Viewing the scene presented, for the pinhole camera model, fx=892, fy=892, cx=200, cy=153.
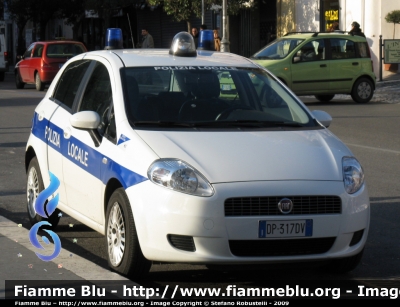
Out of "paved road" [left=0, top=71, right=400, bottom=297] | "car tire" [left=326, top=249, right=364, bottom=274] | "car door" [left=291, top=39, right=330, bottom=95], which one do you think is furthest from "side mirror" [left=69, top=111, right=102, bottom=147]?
"car door" [left=291, top=39, right=330, bottom=95]

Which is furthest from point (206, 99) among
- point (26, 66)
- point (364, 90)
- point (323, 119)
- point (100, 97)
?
point (26, 66)

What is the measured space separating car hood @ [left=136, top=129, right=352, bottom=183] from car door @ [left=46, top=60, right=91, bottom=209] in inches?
46.7

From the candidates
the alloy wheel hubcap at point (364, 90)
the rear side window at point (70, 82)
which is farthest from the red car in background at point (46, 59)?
the rear side window at point (70, 82)

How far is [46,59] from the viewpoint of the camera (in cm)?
2730

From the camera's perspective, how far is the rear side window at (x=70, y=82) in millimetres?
7211

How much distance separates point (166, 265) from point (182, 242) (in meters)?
0.92

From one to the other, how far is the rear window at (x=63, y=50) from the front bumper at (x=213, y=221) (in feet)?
73.7

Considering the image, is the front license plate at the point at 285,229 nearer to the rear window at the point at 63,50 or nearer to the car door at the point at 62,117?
the car door at the point at 62,117

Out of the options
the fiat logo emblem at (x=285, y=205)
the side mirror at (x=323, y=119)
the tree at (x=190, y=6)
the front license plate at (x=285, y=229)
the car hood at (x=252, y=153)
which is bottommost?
the front license plate at (x=285, y=229)

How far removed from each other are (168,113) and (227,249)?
4.40ft

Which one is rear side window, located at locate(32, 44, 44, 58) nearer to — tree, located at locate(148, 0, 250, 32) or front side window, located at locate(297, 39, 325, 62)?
tree, located at locate(148, 0, 250, 32)

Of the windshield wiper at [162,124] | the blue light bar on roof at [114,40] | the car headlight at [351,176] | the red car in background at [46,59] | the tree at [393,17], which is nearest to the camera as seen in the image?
the car headlight at [351,176]

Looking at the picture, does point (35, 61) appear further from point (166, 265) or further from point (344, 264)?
point (344, 264)

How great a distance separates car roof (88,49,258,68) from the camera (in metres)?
6.77
